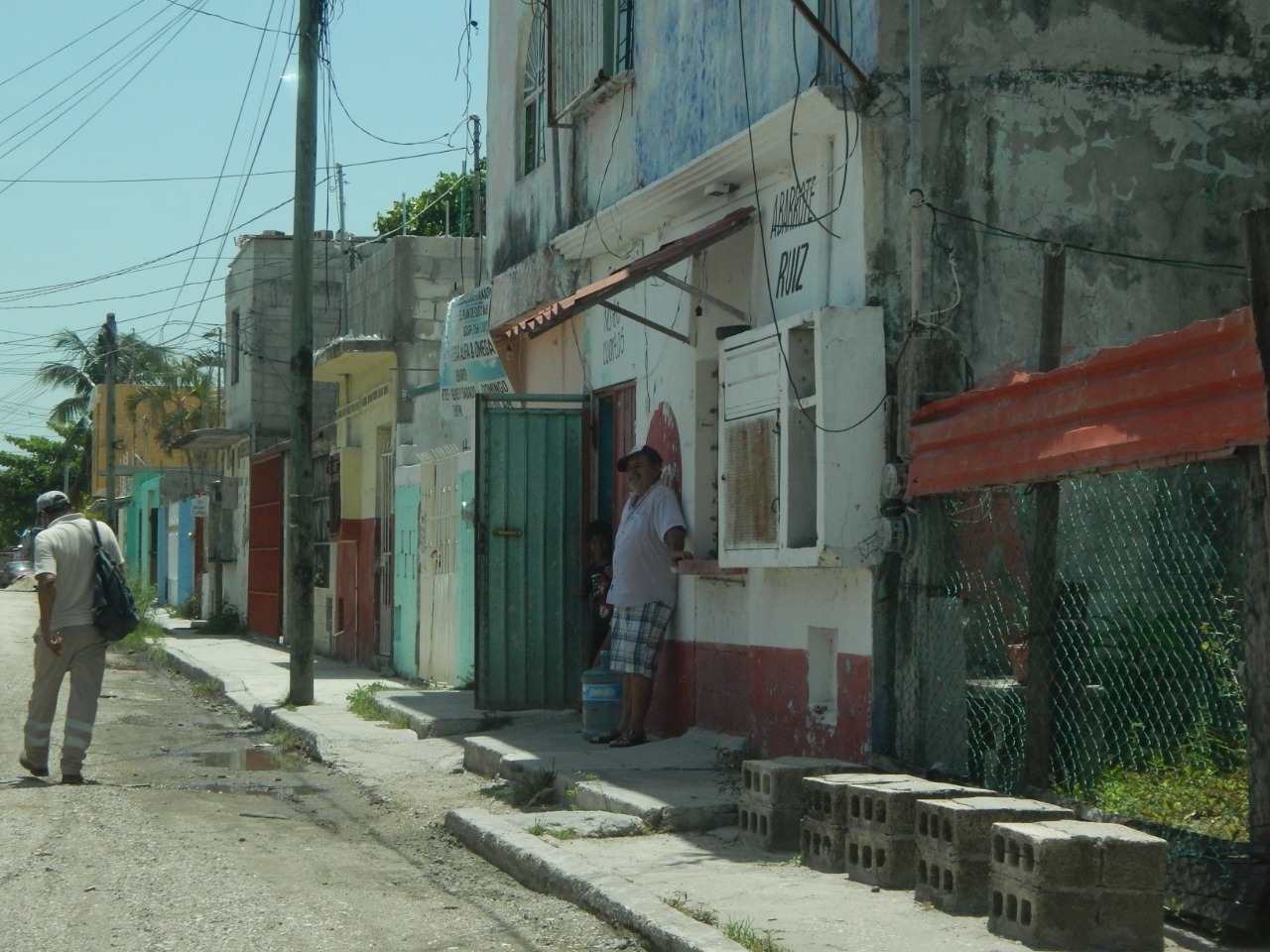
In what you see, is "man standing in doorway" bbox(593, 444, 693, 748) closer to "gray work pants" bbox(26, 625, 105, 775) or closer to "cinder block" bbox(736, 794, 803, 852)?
"cinder block" bbox(736, 794, 803, 852)

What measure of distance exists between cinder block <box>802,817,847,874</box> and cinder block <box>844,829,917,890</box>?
223mm

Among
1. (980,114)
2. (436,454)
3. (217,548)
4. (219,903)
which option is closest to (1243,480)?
(980,114)

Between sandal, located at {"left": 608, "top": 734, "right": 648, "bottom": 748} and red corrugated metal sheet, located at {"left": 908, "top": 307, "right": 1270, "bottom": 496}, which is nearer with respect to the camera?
red corrugated metal sheet, located at {"left": 908, "top": 307, "right": 1270, "bottom": 496}

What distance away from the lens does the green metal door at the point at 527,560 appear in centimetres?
1159

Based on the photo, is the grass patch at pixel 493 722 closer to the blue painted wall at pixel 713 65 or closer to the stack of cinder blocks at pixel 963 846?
the blue painted wall at pixel 713 65

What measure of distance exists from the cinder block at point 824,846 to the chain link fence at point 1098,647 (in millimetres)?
826

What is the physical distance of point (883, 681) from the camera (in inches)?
301

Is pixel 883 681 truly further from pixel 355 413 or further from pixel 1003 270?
pixel 355 413

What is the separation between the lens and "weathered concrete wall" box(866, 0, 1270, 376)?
7.91 metres

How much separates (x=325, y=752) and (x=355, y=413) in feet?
32.2

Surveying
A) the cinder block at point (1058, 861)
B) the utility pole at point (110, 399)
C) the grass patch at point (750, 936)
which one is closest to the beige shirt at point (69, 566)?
the grass patch at point (750, 936)

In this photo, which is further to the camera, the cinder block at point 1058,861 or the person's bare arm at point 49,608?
the person's bare arm at point 49,608

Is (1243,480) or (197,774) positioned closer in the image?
(1243,480)

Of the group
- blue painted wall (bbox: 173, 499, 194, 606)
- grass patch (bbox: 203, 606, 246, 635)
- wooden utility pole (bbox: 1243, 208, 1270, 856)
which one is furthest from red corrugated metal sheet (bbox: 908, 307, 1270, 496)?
blue painted wall (bbox: 173, 499, 194, 606)
